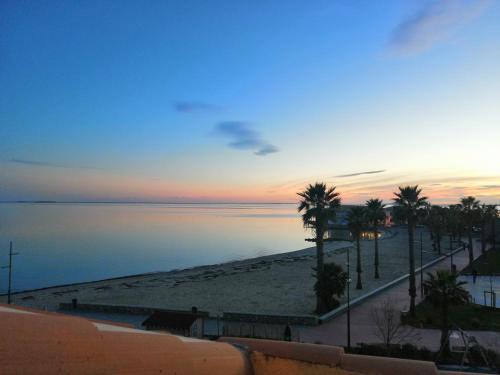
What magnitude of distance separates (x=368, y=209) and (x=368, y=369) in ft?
131

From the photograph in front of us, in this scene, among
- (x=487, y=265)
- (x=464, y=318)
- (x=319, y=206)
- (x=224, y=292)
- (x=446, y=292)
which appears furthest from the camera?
(x=487, y=265)

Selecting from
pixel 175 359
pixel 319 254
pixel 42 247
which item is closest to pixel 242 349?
pixel 175 359

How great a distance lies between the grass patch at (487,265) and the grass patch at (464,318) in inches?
698

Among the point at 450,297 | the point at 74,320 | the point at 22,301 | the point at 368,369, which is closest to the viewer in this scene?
the point at 74,320

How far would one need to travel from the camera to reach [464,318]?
23.8 meters

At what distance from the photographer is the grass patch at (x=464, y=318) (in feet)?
72.3

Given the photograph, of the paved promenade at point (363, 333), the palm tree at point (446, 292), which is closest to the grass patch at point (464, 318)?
the paved promenade at point (363, 333)

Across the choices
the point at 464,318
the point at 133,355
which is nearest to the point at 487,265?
the point at 464,318

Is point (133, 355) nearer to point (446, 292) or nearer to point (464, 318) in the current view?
point (446, 292)

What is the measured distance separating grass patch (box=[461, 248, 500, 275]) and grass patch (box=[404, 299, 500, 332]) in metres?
17.7

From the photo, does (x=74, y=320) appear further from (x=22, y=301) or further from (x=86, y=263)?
(x=86, y=263)

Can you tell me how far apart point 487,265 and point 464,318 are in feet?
89.2

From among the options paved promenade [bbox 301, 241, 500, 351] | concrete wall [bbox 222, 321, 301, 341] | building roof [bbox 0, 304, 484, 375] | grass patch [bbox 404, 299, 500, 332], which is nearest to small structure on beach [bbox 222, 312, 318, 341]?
concrete wall [bbox 222, 321, 301, 341]

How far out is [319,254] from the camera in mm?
26359
